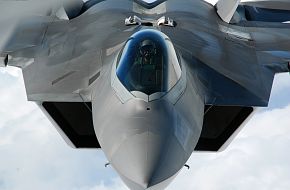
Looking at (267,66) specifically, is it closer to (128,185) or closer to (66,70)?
(66,70)

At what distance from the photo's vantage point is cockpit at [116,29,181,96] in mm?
8203

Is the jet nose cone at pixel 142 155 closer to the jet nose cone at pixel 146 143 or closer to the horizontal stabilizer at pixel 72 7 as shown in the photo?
the jet nose cone at pixel 146 143

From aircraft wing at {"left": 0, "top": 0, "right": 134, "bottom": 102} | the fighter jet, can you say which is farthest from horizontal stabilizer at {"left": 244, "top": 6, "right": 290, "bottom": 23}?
aircraft wing at {"left": 0, "top": 0, "right": 134, "bottom": 102}

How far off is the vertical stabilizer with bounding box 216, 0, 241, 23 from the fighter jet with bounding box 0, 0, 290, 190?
43 mm

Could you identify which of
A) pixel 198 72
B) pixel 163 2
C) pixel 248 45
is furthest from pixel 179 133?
pixel 163 2

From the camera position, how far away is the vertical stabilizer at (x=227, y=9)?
1391cm

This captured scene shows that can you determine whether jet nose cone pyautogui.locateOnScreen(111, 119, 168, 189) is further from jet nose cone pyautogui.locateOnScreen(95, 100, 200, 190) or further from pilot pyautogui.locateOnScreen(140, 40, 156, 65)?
pilot pyautogui.locateOnScreen(140, 40, 156, 65)

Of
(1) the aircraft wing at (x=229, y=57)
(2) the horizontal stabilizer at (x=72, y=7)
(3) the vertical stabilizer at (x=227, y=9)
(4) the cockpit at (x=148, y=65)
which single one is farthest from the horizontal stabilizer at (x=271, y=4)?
(4) the cockpit at (x=148, y=65)

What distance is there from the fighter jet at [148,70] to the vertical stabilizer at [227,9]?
1.7 inches

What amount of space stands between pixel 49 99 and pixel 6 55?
293 centimetres

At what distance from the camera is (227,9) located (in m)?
13.9

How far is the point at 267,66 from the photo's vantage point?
1176cm

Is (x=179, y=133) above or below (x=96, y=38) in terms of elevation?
above

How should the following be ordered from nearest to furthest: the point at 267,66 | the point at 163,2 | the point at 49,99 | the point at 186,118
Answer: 1. the point at 186,118
2. the point at 49,99
3. the point at 267,66
4. the point at 163,2
